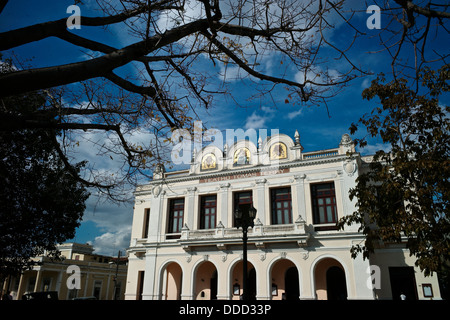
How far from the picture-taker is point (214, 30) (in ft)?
14.1

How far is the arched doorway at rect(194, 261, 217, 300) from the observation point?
21.8 meters

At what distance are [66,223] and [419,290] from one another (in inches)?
683

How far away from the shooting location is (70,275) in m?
36.9

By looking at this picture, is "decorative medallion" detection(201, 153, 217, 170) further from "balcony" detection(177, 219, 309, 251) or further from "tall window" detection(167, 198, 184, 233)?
"balcony" detection(177, 219, 309, 251)

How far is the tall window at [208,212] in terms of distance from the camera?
22172 millimetres

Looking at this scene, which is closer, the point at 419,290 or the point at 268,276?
the point at 419,290

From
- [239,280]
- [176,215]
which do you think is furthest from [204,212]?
[239,280]

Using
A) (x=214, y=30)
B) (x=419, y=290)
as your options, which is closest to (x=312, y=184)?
(x=419, y=290)

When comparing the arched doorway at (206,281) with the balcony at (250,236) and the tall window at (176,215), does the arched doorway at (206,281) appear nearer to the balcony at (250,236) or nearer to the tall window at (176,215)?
the balcony at (250,236)

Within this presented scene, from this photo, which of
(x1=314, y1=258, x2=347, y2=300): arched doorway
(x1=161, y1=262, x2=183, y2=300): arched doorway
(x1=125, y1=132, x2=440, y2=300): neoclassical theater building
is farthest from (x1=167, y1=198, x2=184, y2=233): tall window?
(x1=314, y1=258, x2=347, y2=300): arched doorway

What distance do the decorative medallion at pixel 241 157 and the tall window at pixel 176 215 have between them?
5.12 m

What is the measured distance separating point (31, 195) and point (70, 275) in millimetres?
31993

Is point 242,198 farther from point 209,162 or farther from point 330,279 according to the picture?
point 330,279
